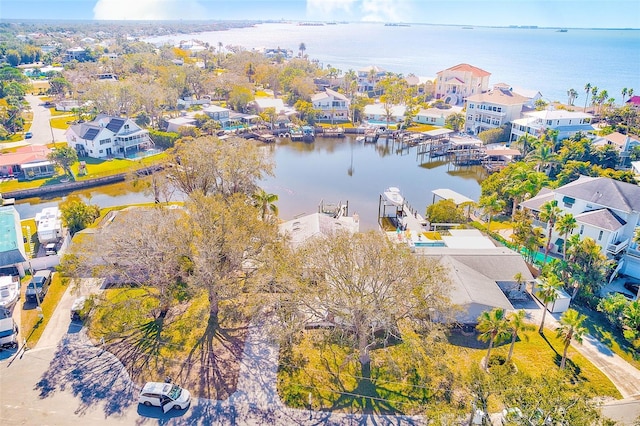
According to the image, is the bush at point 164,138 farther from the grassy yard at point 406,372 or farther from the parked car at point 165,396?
the parked car at point 165,396

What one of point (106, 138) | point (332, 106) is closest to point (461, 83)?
point (332, 106)

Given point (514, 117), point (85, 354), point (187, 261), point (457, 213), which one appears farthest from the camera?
point (514, 117)

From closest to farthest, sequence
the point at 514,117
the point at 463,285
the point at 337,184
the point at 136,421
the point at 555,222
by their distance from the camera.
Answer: the point at 136,421 < the point at 463,285 < the point at 555,222 < the point at 337,184 < the point at 514,117

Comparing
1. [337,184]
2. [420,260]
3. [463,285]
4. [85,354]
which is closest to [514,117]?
[337,184]

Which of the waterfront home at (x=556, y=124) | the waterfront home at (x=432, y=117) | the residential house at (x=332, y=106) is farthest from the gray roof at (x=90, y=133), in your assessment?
the waterfront home at (x=556, y=124)

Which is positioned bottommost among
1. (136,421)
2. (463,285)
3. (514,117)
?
(136,421)

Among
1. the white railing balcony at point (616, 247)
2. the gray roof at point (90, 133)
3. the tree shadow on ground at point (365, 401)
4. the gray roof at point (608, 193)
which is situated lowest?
the tree shadow on ground at point (365, 401)

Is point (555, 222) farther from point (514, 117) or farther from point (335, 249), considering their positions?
point (514, 117)
